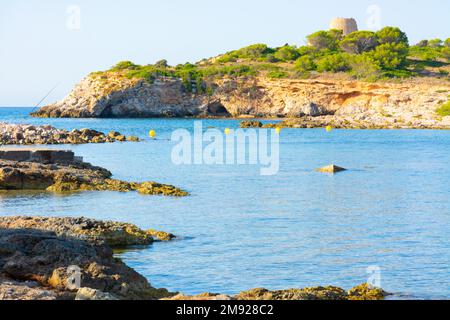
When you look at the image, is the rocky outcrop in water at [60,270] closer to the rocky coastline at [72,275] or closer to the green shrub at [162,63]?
the rocky coastline at [72,275]

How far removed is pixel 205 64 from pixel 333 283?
3900 inches

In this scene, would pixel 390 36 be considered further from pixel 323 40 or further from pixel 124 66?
pixel 124 66

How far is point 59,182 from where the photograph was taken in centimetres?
2250

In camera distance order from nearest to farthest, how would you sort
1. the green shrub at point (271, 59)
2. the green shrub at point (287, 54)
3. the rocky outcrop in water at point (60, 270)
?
the rocky outcrop in water at point (60, 270)
the green shrub at point (271, 59)
the green shrub at point (287, 54)

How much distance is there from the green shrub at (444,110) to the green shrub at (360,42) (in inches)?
1165

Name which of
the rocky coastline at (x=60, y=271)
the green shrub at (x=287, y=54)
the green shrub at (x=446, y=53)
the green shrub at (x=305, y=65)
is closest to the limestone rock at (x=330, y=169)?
the rocky coastline at (x=60, y=271)

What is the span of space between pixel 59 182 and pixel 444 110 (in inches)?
2197

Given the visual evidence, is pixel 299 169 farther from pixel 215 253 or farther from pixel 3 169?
pixel 215 253

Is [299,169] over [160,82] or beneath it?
beneath

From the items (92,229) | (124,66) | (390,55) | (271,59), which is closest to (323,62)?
(390,55)

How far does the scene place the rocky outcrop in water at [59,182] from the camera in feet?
72.6

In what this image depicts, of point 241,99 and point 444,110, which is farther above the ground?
point 241,99

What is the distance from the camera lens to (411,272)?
39.4ft
